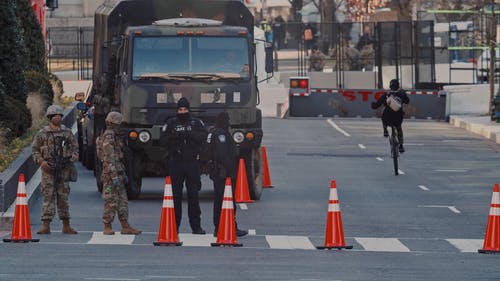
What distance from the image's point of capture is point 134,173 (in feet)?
78.1

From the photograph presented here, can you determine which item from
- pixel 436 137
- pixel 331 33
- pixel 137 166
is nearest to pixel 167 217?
pixel 137 166

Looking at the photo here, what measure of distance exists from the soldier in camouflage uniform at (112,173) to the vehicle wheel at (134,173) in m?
4.78

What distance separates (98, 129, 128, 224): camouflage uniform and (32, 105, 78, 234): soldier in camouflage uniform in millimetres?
428

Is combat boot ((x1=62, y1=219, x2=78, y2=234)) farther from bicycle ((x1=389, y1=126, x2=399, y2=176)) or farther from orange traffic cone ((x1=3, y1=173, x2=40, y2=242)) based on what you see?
bicycle ((x1=389, y1=126, x2=399, y2=176))

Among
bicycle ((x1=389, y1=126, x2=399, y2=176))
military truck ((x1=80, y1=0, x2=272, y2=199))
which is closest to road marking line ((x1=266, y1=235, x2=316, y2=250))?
military truck ((x1=80, y1=0, x2=272, y2=199))

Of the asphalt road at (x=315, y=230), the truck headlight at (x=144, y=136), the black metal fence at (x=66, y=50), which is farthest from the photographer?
the black metal fence at (x=66, y=50)

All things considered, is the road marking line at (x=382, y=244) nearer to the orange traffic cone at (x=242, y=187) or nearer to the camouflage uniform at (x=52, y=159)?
the camouflage uniform at (x=52, y=159)

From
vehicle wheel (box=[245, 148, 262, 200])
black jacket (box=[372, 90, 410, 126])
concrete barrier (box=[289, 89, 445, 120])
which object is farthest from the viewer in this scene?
concrete barrier (box=[289, 89, 445, 120])

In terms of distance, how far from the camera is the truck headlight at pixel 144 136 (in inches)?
923

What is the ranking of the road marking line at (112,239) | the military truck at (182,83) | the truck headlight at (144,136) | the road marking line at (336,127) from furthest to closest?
the road marking line at (336,127) → the military truck at (182,83) → the truck headlight at (144,136) → the road marking line at (112,239)

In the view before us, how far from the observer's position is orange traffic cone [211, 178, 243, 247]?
17578 mm

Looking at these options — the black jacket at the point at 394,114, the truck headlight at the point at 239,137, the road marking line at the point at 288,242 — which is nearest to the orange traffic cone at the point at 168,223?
the road marking line at the point at 288,242

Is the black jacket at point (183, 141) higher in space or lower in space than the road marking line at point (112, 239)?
higher

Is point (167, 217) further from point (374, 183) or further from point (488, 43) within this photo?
point (488, 43)
